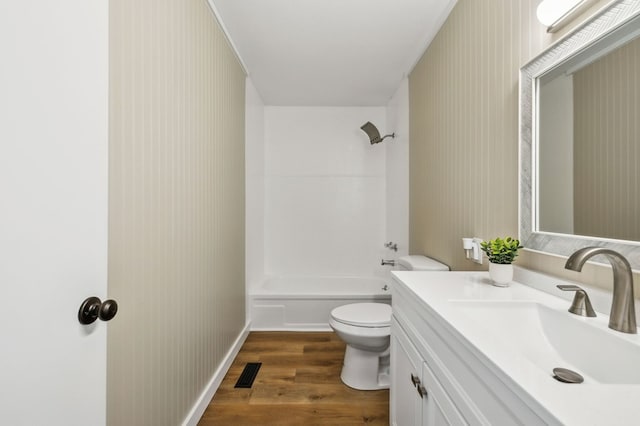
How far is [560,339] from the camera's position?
30.9 inches

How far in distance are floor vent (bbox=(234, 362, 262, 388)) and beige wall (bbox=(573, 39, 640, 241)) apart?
1.94 metres

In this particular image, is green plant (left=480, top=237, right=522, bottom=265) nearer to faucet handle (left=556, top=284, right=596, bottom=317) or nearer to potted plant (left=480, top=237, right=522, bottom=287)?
potted plant (left=480, top=237, right=522, bottom=287)

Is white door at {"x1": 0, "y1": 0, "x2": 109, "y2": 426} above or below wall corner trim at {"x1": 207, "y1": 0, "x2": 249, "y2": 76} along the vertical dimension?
below

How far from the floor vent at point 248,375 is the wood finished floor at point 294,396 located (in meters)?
0.03

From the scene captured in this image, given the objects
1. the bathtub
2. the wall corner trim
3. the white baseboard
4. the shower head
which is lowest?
the white baseboard

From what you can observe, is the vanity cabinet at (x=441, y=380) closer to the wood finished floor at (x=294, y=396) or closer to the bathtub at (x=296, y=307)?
the wood finished floor at (x=294, y=396)

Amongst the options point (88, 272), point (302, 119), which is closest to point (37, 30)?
point (88, 272)

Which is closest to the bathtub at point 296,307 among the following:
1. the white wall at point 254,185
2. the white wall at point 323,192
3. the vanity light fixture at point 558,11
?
the white wall at point 254,185

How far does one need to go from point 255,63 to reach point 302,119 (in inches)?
40.9

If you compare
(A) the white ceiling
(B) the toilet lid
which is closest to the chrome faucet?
(B) the toilet lid

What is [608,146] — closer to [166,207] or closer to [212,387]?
[166,207]

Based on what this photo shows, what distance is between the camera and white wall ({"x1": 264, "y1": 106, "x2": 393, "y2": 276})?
10.9 ft

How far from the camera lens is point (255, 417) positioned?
154 cm

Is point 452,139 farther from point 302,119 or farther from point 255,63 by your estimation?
point 302,119
